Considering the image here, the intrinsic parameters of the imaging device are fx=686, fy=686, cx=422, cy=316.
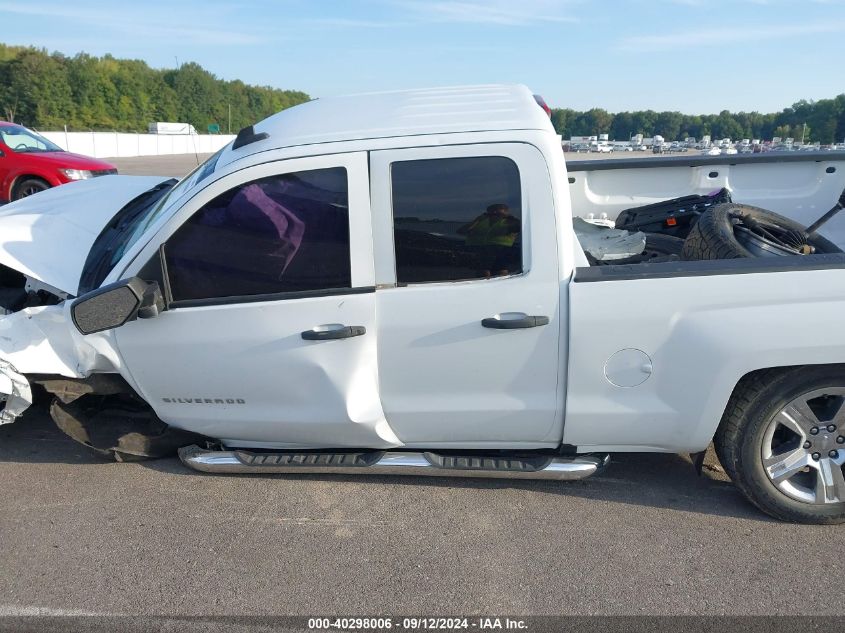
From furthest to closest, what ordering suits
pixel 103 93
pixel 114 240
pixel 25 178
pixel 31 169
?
1. pixel 103 93
2. pixel 25 178
3. pixel 31 169
4. pixel 114 240

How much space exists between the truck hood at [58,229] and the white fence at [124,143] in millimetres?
31217

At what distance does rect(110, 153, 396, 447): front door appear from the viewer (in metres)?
3.03

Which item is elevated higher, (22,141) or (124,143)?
(124,143)

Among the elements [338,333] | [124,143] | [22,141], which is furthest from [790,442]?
[124,143]

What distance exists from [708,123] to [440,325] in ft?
270

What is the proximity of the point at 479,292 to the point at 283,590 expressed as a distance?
1477mm

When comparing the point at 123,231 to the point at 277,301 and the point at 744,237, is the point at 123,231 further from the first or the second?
the point at 744,237

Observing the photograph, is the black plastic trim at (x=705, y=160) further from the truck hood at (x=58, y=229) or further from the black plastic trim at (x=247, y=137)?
the truck hood at (x=58, y=229)

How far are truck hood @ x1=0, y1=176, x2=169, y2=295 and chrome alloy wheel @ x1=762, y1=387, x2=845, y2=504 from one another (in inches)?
135

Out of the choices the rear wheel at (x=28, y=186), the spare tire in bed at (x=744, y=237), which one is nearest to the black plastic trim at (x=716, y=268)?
the spare tire in bed at (x=744, y=237)

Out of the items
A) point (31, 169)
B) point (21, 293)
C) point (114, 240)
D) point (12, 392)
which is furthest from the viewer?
point (31, 169)

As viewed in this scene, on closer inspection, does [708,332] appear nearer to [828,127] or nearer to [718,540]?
[718,540]

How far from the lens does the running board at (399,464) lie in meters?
3.23

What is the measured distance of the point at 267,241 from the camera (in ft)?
10.2
